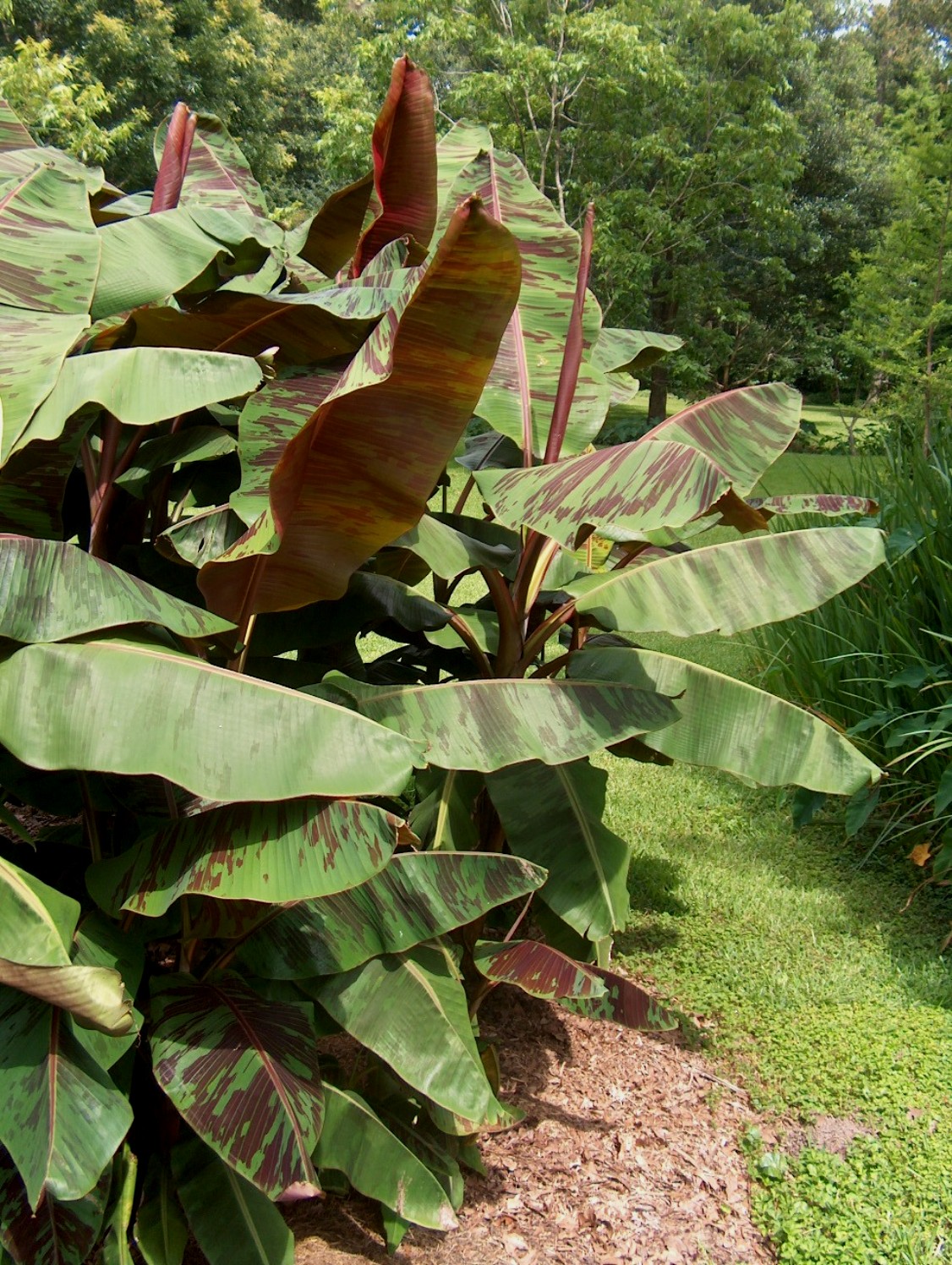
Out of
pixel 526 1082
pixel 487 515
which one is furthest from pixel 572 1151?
pixel 487 515

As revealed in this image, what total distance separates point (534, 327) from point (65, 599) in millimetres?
1712

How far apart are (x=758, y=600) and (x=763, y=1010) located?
5.55 ft

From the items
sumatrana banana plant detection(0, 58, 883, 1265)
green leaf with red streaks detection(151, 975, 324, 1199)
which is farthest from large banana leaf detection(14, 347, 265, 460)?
green leaf with red streaks detection(151, 975, 324, 1199)

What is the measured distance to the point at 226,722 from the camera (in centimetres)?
192

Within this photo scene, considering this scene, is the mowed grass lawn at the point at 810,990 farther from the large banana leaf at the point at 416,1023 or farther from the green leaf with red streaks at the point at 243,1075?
the green leaf with red streaks at the point at 243,1075

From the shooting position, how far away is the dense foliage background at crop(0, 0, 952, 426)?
15.0 metres

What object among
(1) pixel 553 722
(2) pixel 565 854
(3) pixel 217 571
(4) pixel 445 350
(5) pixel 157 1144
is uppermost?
(4) pixel 445 350

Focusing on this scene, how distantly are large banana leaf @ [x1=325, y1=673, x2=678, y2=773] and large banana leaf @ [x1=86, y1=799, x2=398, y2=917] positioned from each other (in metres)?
0.30

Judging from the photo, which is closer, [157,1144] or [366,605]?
[157,1144]

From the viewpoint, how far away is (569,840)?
111 inches

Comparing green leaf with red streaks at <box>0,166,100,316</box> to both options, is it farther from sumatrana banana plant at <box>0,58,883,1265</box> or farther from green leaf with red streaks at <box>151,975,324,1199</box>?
green leaf with red streaks at <box>151,975,324,1199</box>

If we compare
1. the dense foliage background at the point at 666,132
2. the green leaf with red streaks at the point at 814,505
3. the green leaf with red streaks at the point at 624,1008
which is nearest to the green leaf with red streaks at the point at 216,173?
the green leaf with red streaks at the point at 814,505

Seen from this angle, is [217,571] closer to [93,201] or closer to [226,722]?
[226,722]

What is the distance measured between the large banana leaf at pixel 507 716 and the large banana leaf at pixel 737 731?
0.12 meters
